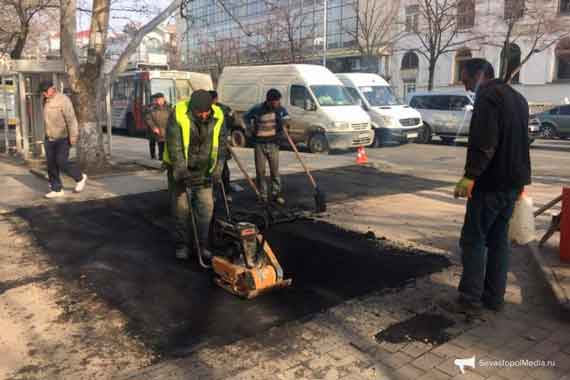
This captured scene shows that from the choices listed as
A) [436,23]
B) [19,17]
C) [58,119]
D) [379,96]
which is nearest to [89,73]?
[58,119]

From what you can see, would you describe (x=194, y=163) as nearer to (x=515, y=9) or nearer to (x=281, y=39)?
(x=515, y=9)

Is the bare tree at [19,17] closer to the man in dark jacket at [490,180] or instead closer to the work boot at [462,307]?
the man in dark jacket at [490,180]

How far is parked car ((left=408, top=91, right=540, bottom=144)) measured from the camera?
17969mm

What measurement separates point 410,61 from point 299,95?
27.5 metres

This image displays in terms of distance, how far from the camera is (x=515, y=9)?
95.1ft

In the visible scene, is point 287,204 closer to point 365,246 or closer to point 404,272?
point 365,246

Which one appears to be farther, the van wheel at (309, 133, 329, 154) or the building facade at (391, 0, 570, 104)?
the building facade at (391, 0, 570, 104)

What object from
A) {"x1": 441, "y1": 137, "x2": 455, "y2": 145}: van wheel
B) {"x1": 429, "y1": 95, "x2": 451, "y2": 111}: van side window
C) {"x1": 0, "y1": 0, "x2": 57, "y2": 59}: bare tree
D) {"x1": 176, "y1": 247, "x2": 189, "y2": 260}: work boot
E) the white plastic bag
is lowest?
{"x1": 176, "y1": 247, "x2": 189, "y2": 260}: work boot

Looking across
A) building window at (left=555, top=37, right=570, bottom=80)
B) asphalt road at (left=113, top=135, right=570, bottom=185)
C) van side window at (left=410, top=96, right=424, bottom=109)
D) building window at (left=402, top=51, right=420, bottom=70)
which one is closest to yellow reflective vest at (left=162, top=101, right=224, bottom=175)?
asphalt road at (left=113, top=135, right=570, bottom=185)

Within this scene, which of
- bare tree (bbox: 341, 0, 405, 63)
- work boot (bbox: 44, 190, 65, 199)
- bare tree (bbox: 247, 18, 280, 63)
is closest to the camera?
work boot (bbox: 44, 190, 65, 199)

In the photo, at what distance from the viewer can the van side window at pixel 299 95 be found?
1589 cm

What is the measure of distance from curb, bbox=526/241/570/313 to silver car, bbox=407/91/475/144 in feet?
42.6

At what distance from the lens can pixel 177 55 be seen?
42781 mm

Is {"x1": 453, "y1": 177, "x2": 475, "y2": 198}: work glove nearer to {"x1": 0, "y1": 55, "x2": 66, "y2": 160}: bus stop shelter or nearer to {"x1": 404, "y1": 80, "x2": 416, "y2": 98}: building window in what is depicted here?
{"x1": 0, "y1": 55, "x2": 66, "y2": 160}: bus stop shelter
